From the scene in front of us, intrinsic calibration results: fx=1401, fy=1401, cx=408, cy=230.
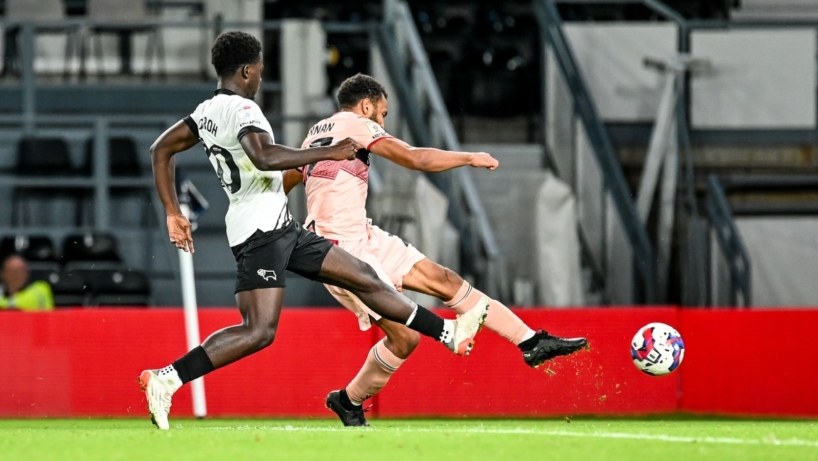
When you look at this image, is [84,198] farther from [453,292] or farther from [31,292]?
[453,292]

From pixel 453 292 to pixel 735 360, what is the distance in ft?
12.6

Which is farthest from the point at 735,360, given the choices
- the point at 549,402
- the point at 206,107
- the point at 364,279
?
the point at 206,107

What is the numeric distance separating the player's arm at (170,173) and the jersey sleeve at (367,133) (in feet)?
2.89

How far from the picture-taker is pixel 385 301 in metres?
7.23

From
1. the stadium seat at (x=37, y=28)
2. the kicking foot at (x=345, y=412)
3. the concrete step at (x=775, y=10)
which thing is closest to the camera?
the kicking foot at (x=345, y=412)

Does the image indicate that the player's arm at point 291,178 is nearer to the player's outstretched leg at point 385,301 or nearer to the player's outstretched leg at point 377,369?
the player's outstretched leg at point 385,301

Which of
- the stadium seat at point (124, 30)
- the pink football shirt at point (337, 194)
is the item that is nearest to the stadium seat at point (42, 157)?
the stadium seat at point (124, 30)

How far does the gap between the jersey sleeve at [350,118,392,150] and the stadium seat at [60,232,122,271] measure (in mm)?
6806

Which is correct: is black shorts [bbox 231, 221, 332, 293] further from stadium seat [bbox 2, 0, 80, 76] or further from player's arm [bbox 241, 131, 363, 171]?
stadium seat [bbox 2, 0, 80, 76]

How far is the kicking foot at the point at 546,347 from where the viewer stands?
24.8 ft

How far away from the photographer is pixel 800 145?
16.0 m

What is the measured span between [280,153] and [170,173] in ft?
2.95

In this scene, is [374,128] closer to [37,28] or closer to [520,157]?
[520,157]

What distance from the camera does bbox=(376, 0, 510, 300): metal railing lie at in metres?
13.3
